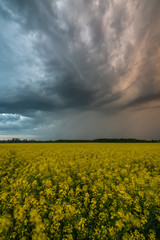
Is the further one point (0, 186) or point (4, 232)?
point (0, 186)

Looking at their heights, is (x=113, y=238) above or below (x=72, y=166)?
below

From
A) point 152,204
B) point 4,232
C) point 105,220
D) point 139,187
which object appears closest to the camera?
point 4,232

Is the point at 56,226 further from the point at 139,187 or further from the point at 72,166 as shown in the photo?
the point at 72,166

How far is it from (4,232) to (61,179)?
137 inches

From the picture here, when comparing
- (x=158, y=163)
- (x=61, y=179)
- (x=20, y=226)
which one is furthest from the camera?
(x=158, y=163)

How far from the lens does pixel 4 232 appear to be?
122 inches

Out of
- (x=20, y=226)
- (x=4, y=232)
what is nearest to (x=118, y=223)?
(x=20, y=226)

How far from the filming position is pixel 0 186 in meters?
6.80

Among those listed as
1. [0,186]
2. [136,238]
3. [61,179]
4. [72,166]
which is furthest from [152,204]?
[0,186]

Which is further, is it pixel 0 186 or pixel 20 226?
pixel 0 186

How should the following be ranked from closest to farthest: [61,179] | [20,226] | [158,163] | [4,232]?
[4,232] → [20,226] → [61,179] → [158,163]

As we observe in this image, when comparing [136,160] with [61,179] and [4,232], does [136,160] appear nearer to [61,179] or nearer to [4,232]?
[61,179]

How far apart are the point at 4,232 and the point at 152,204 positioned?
4852mm

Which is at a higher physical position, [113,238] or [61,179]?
[61,179]
